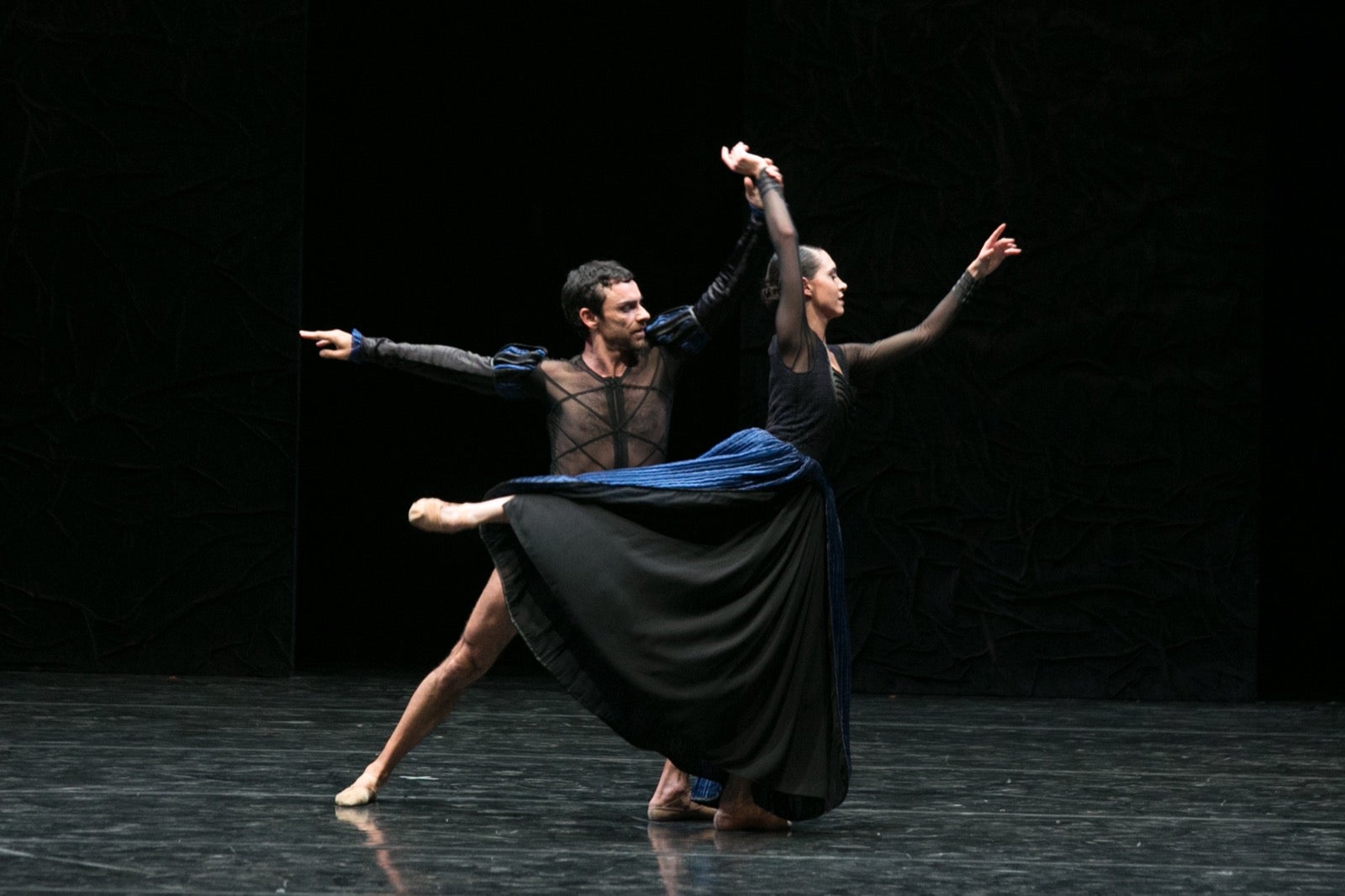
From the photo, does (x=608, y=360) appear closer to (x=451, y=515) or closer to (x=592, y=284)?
(x=592, y=284)

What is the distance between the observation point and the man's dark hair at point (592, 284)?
365 cm

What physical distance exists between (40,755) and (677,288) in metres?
3.96

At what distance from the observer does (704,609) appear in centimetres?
337

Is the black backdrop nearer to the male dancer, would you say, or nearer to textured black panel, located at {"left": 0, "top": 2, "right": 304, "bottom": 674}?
textured black panel, located at {"left": 0, "top": 2, "right": 304, "bottom": 674}

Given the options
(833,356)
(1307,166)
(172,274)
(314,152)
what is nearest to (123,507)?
(172,274)

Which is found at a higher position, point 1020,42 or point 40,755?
point 1020,42

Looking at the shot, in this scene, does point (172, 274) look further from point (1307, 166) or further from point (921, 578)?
point (1307, 166)

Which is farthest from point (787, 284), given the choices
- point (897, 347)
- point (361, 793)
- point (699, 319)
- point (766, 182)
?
point (361, 793)

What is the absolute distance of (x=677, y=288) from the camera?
7496 millimetres

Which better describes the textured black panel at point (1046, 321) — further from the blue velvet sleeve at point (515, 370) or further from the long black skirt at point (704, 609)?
the long black skirt at point (704, 609)

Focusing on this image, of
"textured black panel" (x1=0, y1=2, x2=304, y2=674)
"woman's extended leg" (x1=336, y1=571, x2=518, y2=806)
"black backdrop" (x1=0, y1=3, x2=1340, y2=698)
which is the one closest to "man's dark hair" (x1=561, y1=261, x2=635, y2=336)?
"woman's extended leg" (x1=336, y1=571, x2=518, y2=806)

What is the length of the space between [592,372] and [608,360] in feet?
0.14

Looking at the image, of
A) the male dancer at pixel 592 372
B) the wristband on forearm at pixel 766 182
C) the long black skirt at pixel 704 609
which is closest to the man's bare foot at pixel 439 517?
the long black skirt at pixel 704 609

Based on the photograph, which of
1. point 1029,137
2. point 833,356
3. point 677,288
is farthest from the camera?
point 677,288
